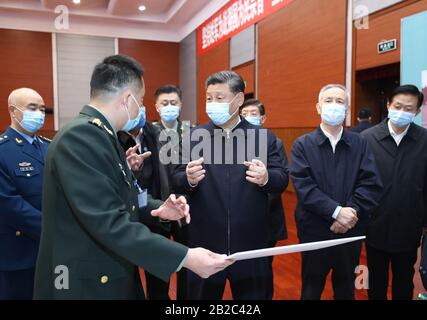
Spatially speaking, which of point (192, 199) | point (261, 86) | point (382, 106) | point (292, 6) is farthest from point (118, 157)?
point (261, 86)

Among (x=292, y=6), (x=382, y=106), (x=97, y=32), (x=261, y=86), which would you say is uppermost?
(x=97, y=32)

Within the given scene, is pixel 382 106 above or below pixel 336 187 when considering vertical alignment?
above

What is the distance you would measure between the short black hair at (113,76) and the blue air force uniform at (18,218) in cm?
99

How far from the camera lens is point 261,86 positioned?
6.67m

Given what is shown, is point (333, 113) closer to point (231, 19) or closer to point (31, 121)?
point (31, 121)

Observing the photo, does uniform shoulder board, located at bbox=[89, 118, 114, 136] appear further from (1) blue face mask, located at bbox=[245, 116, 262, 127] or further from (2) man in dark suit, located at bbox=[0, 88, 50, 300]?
(1) blue face mask, located at bbox=[245, 116, 262, 127]

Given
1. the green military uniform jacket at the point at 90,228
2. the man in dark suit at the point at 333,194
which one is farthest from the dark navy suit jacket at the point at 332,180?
the green military uniform jacket at the point at 90,228

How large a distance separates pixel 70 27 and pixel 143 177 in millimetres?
8379

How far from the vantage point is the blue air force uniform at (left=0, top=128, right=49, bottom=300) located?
184 centimetres

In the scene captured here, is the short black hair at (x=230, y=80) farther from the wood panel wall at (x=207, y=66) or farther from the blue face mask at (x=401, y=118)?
the wood panel wall at (x=207, y=66)

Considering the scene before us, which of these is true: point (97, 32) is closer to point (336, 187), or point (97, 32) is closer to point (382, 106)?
point (382, 106)

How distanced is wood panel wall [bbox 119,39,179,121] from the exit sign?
719 centimetres

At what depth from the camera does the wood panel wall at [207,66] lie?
8.04m

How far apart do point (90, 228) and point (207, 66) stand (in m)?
8.38
